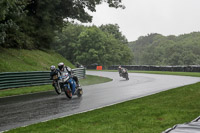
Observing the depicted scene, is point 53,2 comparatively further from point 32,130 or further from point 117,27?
point 117,27

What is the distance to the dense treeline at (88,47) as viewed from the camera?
259 feet

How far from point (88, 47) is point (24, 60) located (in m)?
52.3

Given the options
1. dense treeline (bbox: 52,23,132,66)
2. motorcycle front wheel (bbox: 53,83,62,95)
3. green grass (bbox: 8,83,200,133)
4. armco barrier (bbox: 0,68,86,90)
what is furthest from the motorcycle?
dense treeline (bbox: 52,23,132,66)

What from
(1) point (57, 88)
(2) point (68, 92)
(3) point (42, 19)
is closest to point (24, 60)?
(3) point (42, 19)

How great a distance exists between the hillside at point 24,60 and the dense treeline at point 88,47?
4233cm

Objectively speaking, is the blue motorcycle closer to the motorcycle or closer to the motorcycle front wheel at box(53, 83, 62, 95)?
the motorcycle

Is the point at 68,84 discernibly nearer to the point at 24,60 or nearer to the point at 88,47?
the point at 24,60

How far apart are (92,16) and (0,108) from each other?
28762 millimetres

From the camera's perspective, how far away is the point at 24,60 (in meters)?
28.1

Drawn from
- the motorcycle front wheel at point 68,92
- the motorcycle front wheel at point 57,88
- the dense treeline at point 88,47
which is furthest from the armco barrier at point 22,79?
the dense treeline at point 88,47

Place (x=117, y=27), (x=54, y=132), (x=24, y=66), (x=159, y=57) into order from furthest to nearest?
(x=159, y=57) → (x=117, y=27) → (x=24, y=66) → (x=54, y=132)

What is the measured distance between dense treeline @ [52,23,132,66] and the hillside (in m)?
42.3

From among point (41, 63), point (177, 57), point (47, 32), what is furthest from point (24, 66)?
A: point (177, 57)

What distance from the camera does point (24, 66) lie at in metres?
25.9
